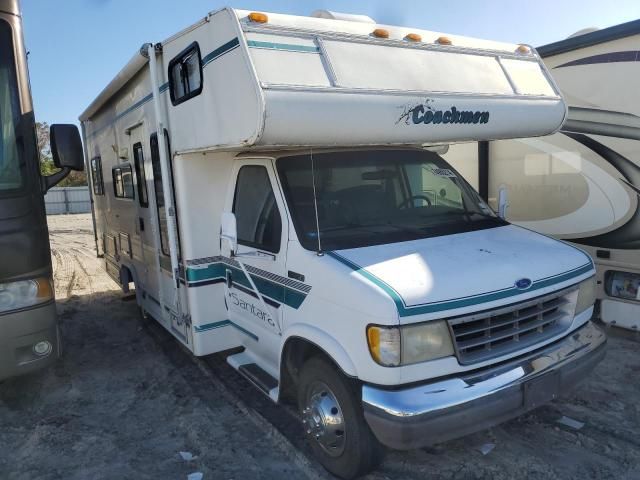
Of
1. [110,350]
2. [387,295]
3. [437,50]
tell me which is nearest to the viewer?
[387,295]

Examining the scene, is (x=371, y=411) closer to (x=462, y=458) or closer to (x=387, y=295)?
(x=387, y=295)

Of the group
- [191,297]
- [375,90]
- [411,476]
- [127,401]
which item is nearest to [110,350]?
[127,401]

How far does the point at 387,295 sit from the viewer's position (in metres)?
2.76

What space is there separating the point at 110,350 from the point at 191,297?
212cm

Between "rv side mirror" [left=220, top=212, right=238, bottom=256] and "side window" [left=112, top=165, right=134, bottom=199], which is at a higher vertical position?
"side window" [left=112, top=165, right=134, bottom=199]

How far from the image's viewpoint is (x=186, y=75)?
4.09 m

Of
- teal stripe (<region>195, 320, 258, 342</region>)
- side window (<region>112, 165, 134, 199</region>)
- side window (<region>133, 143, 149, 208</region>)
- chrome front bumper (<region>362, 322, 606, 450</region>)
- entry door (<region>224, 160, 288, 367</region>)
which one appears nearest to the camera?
chrome front bumper (<region>362, 322, 606, 450</region>)

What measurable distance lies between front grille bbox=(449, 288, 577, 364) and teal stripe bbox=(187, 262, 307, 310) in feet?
3.29

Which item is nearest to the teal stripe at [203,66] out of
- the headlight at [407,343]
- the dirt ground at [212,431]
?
the headlight at [407,343]

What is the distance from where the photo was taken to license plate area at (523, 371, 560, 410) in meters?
3.00

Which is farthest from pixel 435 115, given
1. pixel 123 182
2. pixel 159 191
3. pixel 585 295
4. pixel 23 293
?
pixel 123 182

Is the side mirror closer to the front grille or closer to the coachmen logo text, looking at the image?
the coachmen logo text

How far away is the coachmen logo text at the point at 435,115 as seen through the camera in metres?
3.52

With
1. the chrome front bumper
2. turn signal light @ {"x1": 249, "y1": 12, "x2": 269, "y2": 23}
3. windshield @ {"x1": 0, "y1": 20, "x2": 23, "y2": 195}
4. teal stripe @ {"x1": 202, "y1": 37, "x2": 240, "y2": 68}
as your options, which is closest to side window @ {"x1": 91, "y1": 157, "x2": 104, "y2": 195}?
windshield @ {"x1": 0, "y1": 20, "x2": 23, "y2": 195}
